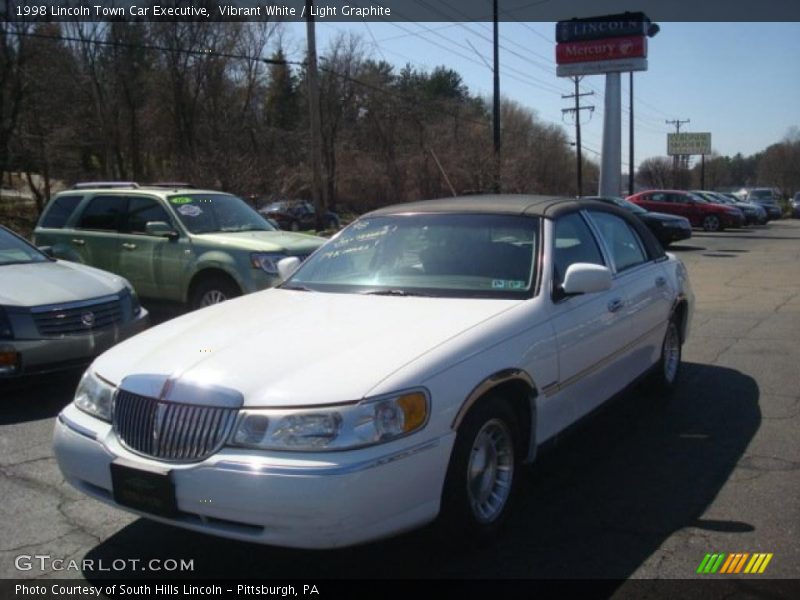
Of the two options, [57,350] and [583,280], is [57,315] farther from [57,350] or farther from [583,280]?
[583,280]

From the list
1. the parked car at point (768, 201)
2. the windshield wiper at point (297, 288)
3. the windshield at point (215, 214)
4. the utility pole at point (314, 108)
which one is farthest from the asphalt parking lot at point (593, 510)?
the parked car at point (768, 201)

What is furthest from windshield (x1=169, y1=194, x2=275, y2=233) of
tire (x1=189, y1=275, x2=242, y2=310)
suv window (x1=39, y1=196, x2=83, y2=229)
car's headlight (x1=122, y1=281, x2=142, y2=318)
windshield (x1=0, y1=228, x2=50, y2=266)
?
car's headlight (x1=122, y1=281, x2=142, y2=318)

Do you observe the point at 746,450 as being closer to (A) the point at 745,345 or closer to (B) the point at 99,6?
(A) the point at 745,345

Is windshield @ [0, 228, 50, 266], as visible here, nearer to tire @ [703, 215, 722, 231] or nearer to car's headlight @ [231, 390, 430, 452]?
car's headlight @ [231, 390, 430, 452]

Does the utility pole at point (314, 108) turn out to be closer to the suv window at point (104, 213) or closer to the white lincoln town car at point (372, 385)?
the suv window at point (104, 213)

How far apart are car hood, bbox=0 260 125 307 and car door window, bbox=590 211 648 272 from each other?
13.7ft

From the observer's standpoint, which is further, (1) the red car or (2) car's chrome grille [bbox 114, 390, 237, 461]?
(1) the red car

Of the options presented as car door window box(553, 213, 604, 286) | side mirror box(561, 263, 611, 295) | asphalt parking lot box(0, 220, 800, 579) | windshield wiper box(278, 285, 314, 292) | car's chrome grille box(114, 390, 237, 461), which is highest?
car door window box(553, 213, 604, 286)

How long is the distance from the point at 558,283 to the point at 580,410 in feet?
2.41

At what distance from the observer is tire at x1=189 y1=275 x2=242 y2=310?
28.5 feet

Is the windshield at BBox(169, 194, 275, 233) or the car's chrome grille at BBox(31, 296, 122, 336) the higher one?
the windshield at BBox(169, 194, 275, 233)

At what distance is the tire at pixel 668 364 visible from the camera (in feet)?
19.2

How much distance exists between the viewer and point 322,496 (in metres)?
2.86

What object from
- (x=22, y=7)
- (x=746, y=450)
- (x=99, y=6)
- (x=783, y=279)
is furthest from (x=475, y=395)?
(x=99, y=6)
